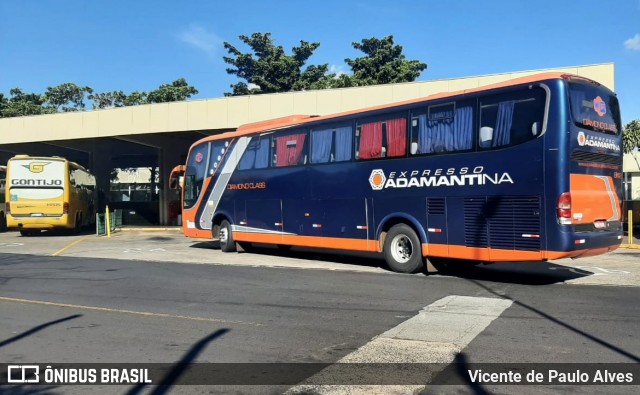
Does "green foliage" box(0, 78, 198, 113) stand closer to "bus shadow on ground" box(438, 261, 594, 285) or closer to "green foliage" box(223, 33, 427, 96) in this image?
"green foliage" box(223, 33, 427, 96)

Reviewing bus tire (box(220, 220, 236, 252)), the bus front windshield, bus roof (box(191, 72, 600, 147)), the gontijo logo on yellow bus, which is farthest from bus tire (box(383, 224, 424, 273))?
the gontijo logo on yellow bus

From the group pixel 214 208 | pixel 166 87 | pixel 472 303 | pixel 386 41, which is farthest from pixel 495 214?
pixel 166 87

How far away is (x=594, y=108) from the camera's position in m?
10.0

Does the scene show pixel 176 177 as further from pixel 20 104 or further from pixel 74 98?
pixel 74 98

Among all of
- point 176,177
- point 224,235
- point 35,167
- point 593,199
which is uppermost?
point 35,167

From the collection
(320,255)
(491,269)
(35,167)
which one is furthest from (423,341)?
(35,167)

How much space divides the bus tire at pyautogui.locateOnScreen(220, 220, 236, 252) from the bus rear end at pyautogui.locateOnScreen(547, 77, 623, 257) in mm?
10713

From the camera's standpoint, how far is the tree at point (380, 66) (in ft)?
154

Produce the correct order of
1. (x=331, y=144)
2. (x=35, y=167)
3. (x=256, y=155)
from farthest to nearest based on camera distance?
(x=35, y=167)
(x=256, y=155)
(x=331, y=144)

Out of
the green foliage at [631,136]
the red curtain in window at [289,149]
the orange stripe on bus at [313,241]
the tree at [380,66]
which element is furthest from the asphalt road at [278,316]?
the green foliage at [631,136]

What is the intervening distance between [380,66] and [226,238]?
114 ft

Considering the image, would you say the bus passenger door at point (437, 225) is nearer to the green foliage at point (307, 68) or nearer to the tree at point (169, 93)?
the green foliage at point (307, 68)

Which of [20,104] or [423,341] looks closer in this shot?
[423,341]

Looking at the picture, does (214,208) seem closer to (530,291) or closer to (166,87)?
(530,291)
